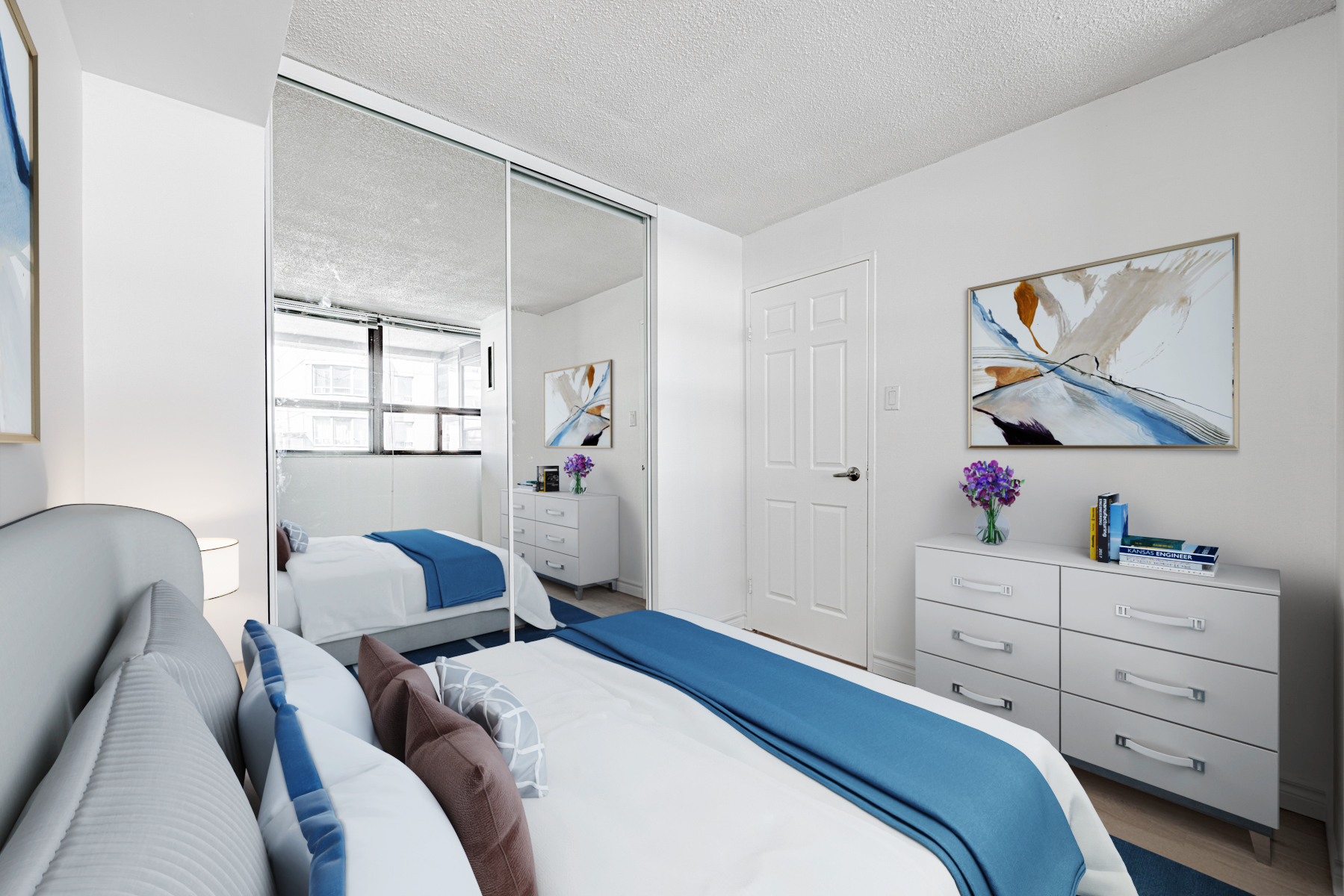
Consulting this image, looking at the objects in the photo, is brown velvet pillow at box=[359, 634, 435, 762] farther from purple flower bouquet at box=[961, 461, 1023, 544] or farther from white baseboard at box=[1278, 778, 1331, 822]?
white baseboard at box=[1278, 778, 1331, 822]

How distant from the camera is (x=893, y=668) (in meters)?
3.06

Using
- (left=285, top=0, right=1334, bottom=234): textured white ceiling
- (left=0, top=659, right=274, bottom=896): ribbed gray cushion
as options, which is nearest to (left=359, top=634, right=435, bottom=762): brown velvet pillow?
(left=0, top=659, right=274, bottom=896): ribbed gray cushion

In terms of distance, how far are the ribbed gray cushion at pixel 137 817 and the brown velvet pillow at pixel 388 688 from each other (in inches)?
14.0

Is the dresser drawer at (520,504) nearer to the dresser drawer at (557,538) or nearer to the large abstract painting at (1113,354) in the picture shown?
the dresser drawer at (557,538)

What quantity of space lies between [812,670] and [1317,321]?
6.76 feet

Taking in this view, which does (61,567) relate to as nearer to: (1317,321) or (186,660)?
(186,660)

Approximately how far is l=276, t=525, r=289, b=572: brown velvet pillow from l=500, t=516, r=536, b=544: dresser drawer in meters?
0.87

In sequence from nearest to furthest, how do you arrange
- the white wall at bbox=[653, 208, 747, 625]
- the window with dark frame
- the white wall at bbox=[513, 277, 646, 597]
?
the window with dark frame
the white wall at bbox=[513, 277, 646, 597]
the white wall at bbox=[653, 208, 747, 625]

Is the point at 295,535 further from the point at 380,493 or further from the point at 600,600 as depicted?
the point at 600,600

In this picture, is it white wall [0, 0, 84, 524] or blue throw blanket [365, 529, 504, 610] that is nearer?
white wall [0, 0, 84, 524]

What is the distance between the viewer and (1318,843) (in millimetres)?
1819

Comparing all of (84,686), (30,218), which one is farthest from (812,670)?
(30,218)

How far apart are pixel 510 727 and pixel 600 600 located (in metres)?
2.24

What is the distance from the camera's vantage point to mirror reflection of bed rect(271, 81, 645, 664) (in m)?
2.23
